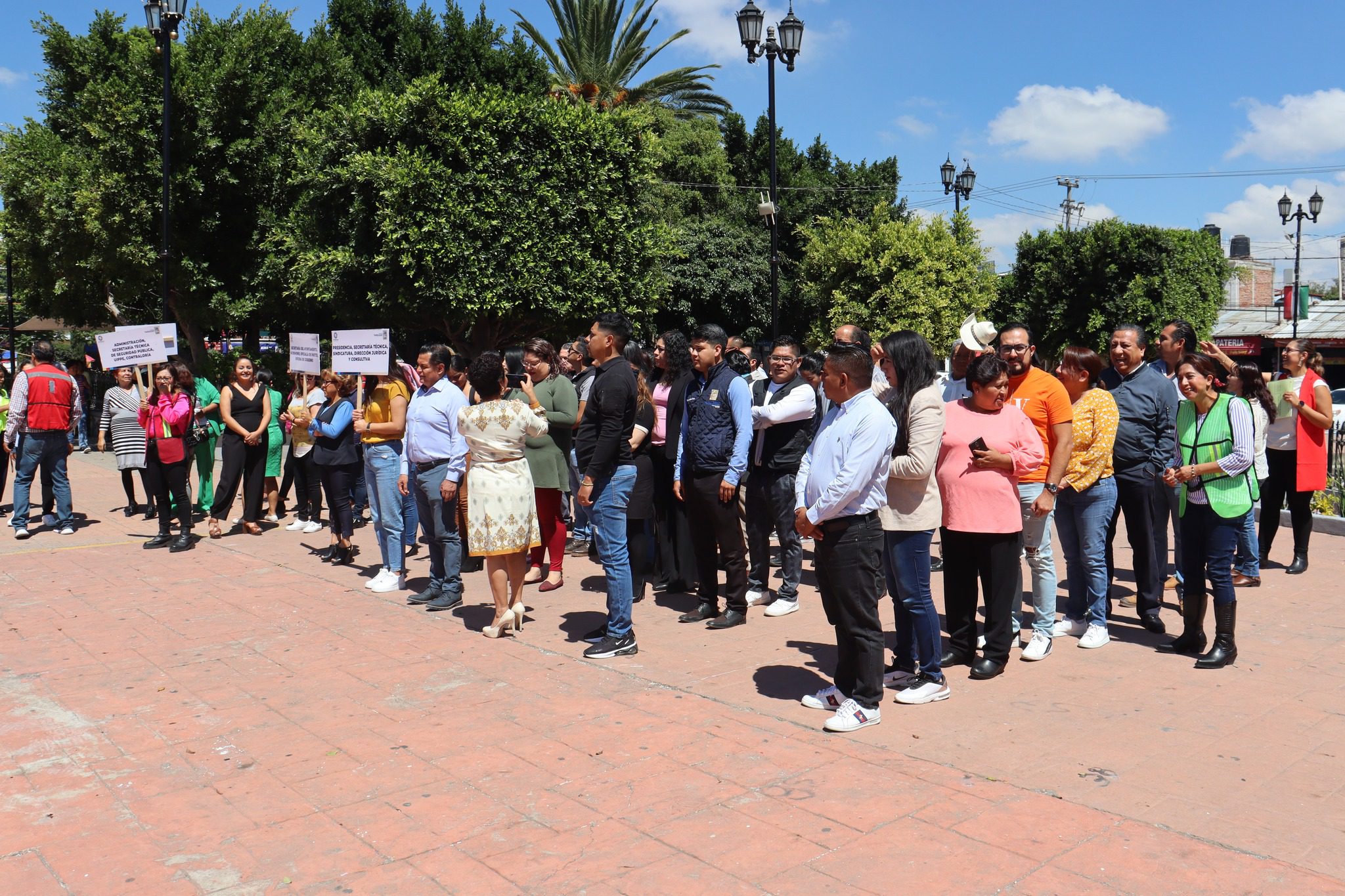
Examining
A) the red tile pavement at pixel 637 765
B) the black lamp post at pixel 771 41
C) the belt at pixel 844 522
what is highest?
the black lamp post at pixel 771 41

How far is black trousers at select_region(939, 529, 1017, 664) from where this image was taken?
5.64m

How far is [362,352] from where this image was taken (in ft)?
27.6

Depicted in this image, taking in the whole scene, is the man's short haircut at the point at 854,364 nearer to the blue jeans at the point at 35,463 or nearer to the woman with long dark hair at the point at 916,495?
the woman with long dark hair at the point at 916,495

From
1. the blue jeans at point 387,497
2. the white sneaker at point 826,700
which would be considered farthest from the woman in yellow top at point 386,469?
the white sneaker at point 826,700

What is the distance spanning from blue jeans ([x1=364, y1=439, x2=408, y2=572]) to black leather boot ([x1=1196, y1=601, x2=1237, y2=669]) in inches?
228

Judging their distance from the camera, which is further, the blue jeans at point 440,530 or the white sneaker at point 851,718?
the blue jeans at point 440,530

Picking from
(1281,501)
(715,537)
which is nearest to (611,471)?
(715,537)

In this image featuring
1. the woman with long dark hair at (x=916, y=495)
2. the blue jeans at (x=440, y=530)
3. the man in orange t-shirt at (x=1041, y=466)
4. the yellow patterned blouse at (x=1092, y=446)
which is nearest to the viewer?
the woman with long dark hair at (x=916, y=495)

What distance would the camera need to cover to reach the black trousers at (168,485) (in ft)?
34.2

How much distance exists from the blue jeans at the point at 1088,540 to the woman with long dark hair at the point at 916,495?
143 centimetres

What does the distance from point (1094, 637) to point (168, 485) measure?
8839 mm

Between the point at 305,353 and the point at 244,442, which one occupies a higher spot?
the point at 305,353

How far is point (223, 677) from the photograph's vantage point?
605 centimetres

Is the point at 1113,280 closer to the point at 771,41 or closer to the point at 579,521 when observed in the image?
the point at 771,41
